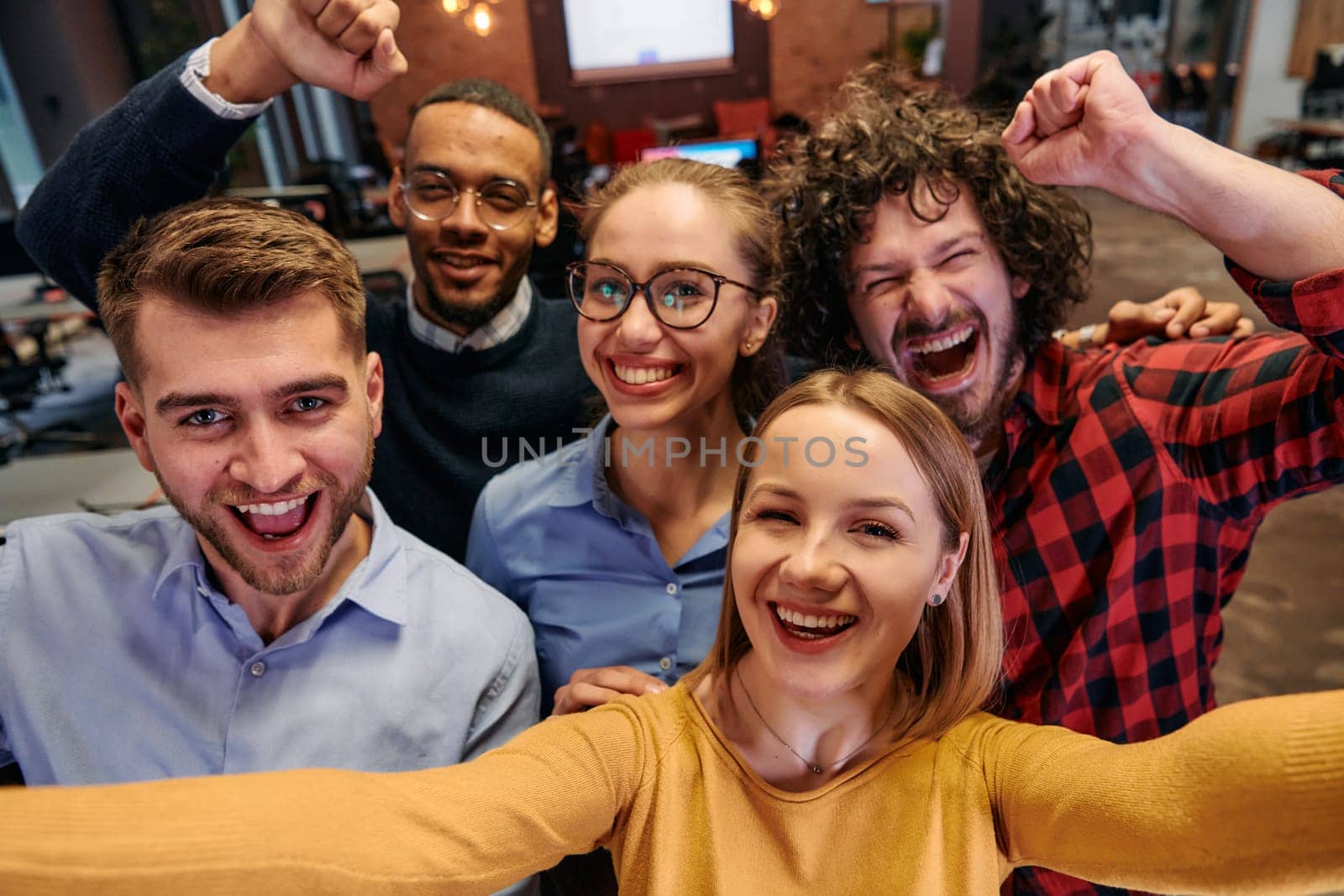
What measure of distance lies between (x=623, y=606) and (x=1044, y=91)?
1053mm

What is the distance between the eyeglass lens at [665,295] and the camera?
4.54 feet

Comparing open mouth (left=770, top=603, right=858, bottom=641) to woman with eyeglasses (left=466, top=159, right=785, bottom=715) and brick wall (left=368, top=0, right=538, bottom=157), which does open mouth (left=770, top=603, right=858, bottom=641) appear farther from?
brick wall (left=368, top=0, right=538, bottom=157)

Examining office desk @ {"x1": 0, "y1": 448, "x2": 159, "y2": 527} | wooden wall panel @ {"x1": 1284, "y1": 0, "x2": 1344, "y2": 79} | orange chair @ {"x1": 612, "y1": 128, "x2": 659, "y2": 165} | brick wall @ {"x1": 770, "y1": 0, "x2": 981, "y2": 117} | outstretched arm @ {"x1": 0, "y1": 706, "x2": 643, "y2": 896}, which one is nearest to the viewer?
outstretched arm @ {"x1": 0, "y1": 706, "x2": 643, "y2": 896}

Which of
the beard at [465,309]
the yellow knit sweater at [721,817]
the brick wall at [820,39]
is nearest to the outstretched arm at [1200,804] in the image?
the yellow knit sweater at [721,817]

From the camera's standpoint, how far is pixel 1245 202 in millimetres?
1100

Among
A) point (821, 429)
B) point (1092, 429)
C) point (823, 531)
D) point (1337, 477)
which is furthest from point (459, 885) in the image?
point (1337, 477)

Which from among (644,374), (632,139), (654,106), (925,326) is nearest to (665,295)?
(644,374)

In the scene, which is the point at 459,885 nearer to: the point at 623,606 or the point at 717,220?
the point at 623,606

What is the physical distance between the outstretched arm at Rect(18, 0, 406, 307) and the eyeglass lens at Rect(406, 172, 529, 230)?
0.49 metres

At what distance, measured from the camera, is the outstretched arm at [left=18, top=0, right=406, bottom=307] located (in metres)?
1.20

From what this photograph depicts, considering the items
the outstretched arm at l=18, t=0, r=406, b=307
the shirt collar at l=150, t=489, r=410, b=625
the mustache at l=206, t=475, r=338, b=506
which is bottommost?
the shirt collar at l=150, t=489, r=410, b=625

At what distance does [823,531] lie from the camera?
1.01 meters

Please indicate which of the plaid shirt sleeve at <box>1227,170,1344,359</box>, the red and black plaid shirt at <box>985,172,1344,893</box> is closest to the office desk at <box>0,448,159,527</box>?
the red and black plaid shirt at <box>985,172,1344,893</box>

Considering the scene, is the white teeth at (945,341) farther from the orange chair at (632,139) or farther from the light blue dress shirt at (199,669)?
the orange chair at (632,139)
